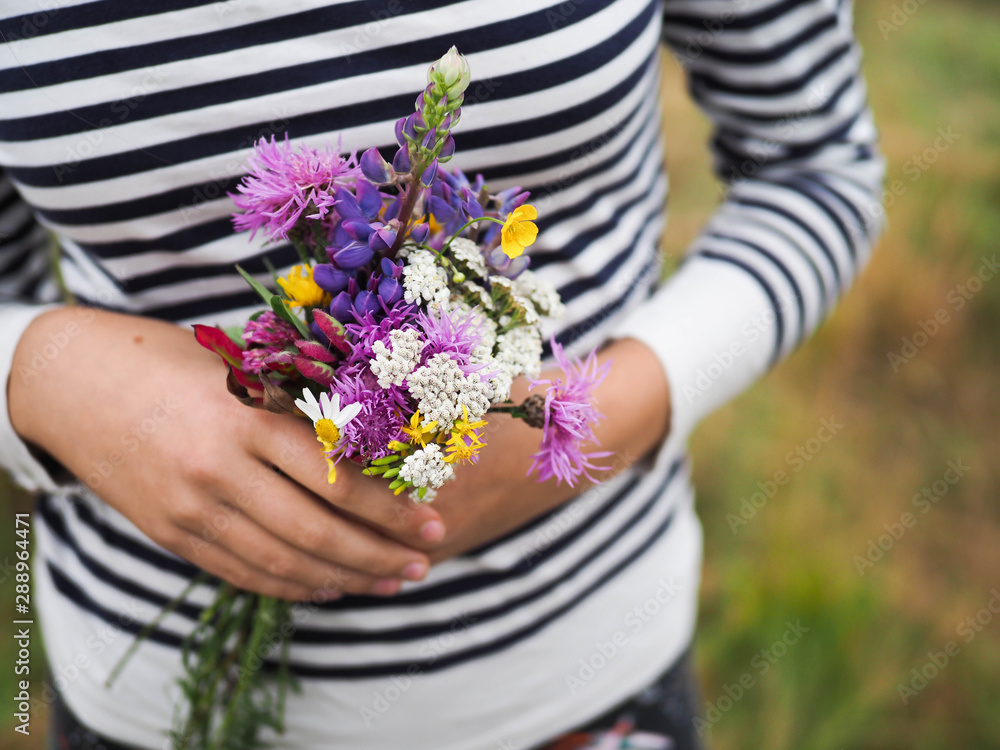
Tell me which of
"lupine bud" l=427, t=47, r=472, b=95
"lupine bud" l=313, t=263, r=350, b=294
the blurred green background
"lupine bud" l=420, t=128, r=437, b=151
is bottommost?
the blurred green background

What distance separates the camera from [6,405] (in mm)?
703

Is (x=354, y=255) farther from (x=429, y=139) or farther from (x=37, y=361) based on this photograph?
(x=37, y=361)

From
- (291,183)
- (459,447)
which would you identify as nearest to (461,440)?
(459,447)

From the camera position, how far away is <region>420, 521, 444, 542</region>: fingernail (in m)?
0.62

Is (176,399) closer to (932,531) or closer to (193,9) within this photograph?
(193,9)

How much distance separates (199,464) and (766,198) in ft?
2.45

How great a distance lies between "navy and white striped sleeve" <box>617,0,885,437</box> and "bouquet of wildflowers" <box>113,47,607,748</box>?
0.30m

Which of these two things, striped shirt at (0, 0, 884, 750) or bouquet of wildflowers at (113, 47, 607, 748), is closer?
bouquet of wildflowers at (113, 47, 607, 748)

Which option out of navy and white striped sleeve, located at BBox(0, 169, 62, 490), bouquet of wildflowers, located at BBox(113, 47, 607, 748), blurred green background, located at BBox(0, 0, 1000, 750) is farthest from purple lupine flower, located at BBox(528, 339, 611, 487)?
blurred green background, located at BBox(0, 0, 1000, 750)

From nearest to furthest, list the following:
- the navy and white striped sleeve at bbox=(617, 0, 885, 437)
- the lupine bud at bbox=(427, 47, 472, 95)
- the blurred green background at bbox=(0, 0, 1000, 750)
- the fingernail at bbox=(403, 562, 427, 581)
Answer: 1. the lupine bud at bbox=(427, 47, 472, 95)
2. the fingernail at bbox=(403, 562, 427, 581)
3. the navy and white striped sleeve at bbox=(617, 0, 885, 437)
4. the blurred green background at bbox=(0, 0, 1000, 750)

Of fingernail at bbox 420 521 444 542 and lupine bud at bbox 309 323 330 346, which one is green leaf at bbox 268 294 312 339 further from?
fingernail at bbox 420 521 444 542

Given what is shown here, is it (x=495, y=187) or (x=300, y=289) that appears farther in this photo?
(x=495, y=187)

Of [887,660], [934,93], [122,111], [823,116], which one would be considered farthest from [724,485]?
[934,93]

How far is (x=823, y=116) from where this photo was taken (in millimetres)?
895
